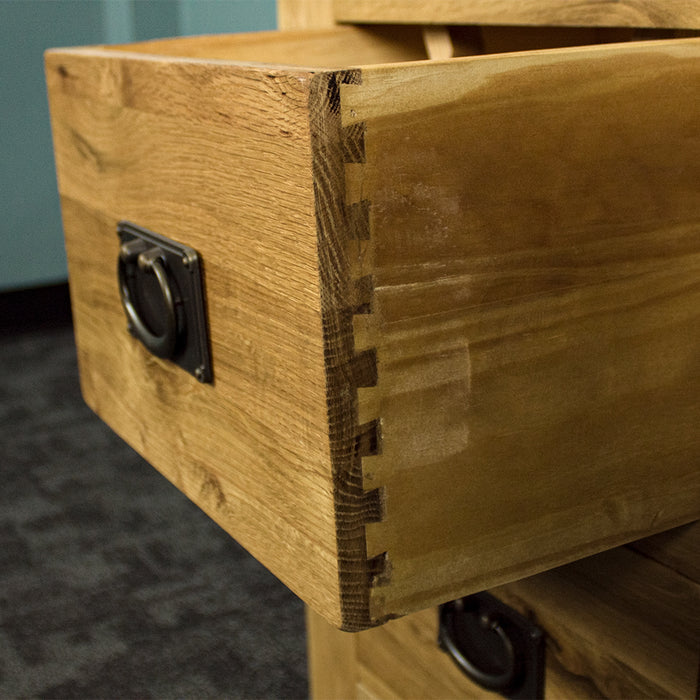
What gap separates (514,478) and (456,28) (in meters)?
0.41

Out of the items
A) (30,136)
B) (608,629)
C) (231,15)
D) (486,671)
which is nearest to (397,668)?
(486,671)

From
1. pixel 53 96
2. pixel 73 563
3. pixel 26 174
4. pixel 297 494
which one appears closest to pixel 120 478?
pixel 73 563

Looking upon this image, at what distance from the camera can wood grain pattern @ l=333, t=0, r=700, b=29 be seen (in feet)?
1.73

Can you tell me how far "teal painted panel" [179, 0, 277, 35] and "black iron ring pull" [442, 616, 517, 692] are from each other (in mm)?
893

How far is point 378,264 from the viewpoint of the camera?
1.29ft

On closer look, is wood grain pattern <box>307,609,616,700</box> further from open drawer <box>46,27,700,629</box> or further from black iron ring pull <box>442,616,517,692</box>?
open drawer <box>46,27,700,629</box>

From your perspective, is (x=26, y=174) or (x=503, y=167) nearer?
(x=503, y=167)

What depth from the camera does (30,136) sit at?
7.88 ft

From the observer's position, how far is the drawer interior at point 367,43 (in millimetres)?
650

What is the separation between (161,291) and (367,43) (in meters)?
0.33

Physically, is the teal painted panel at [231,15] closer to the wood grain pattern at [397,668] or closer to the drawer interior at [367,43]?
the drawer interior at [367,43]

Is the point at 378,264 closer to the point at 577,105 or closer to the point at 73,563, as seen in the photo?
the point at 577,105

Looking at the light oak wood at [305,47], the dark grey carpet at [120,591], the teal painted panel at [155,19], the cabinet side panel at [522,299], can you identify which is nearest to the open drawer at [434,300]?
the cabinet side panel at [522,299]

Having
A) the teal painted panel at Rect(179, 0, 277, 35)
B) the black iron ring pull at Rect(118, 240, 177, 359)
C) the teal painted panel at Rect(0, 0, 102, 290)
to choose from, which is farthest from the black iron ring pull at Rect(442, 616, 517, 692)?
the teal painted panel at Rect(0, 0, 102, 290)
